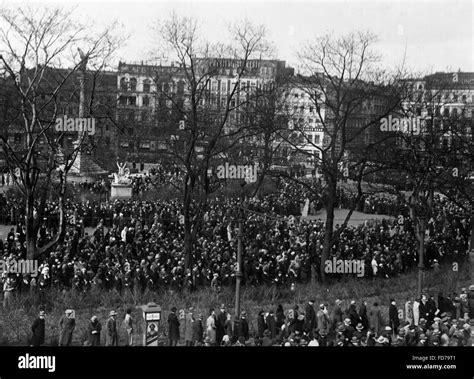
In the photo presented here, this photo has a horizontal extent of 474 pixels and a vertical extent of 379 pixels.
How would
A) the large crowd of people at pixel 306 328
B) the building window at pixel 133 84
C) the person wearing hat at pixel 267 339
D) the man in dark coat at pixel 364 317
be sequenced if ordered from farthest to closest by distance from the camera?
the building window at pixel 133 84 < the man in dark coat at pixel 364 317 < the large crowd of people at pixel 306 328 < the person wearing hat at pixel 267 339

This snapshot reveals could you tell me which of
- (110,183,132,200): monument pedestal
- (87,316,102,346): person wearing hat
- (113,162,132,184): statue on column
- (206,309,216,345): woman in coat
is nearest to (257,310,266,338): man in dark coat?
(206,309,216,345): woman in coat

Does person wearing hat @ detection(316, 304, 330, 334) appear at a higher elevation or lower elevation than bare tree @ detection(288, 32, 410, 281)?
lower

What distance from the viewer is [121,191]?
73.5ft

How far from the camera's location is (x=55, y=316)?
11109 millimetres

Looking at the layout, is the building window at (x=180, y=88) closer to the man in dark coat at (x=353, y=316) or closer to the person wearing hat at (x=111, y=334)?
the man in dark coat at (x=353, y=316)

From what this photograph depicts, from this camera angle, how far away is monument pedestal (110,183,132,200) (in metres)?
22.2

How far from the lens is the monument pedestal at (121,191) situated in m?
22.2

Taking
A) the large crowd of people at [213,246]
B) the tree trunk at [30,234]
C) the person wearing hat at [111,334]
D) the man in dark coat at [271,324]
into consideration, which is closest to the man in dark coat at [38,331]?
the person wearing hat at [111,334]

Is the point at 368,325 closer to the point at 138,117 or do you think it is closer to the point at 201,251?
the point at 201,251

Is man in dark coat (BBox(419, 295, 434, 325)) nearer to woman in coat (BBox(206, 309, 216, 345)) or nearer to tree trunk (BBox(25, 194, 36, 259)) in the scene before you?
woman in coat (BBox(206, 309, 216, 345))

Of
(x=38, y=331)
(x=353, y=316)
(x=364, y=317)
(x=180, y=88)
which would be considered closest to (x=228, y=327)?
(x=353, y=316)

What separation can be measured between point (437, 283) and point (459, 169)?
141 inches

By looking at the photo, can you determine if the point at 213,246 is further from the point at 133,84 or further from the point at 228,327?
the point at 228,327
